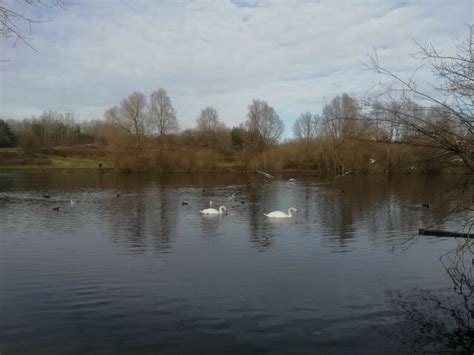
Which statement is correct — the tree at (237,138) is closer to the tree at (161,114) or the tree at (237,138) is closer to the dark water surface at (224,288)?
the tree at (161,114)

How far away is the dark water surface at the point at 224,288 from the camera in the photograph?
6.90 metres

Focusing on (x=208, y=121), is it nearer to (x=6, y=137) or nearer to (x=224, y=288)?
(x=6, y=137)

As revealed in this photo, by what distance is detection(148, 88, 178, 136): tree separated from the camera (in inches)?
2889

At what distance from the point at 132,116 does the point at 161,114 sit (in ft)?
17.5

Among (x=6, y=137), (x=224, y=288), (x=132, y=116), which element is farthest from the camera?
(x=6, y=137)

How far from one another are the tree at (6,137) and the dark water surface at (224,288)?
7655 cm

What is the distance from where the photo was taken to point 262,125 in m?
78.2

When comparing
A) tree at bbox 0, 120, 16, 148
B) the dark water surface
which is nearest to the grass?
tree at bbox 0, 120, 16, 148

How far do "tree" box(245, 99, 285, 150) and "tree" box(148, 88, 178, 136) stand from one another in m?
13.8

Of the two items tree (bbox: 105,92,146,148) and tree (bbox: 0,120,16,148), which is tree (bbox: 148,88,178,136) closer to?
tree (bbox: 105,92,146,148)

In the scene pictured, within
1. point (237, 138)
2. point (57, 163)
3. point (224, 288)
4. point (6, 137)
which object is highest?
point (6, 137)

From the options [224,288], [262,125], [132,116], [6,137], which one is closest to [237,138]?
[262,125]

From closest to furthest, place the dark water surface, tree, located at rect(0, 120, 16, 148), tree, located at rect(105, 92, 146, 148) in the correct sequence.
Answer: the dark water surface
tree, located at rect(105, 92, 146, 148)
tree, located at rect(0, 120, 16, 148)

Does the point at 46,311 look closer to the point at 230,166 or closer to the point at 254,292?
the point at 254,292
